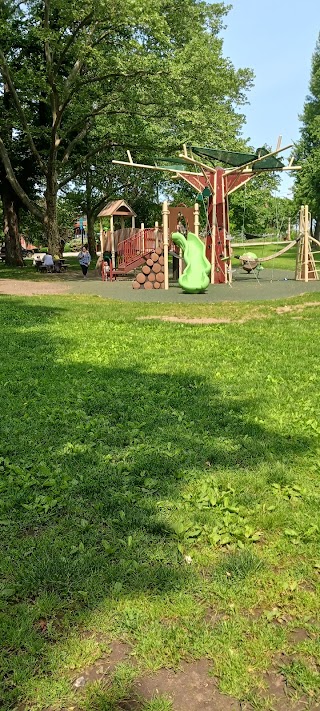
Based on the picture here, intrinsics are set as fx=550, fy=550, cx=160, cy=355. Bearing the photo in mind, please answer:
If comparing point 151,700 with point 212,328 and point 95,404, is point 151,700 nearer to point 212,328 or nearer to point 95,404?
point 95,404

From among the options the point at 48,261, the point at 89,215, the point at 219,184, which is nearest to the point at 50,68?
the point at 48,261

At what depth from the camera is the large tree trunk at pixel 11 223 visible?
2987 cm

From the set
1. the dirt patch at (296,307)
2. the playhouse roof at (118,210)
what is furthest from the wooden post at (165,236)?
the playhouse roof at (118,210)

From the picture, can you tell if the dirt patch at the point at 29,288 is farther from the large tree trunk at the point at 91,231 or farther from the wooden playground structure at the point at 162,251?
the large tree trunk at the point at 91,231

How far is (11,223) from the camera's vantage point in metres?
30.4

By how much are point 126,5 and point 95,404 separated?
18845 mm

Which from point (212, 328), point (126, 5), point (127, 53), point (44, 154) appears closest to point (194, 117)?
point (127, 53)

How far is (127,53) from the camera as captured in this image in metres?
21.7

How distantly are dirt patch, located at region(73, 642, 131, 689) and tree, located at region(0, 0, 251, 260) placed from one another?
21258mm

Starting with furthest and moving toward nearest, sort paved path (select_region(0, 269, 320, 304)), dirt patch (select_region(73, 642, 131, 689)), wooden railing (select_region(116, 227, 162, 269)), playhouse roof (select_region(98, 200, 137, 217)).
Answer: playhouse roof (select_region(98, 200, 137, 217)) < wooden railing (select_region(116, 227, 162, 269)) < paved path (select_region(0, 269, 320, 304)) < dirt patch (select_region(73, 642, 131, 689))

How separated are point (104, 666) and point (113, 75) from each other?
24.1 m

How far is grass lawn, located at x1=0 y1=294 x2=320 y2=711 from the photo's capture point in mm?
2090

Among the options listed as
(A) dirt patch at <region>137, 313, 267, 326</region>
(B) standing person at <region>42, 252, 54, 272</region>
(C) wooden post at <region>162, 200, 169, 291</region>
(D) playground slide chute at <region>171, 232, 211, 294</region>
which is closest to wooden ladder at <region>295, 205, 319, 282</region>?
(D) playground slide chute at <region>171, 232, 211, 294</region>

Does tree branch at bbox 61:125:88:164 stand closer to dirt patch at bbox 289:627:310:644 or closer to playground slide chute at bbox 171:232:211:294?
playground slide chute at bbox 171:232:211:294
